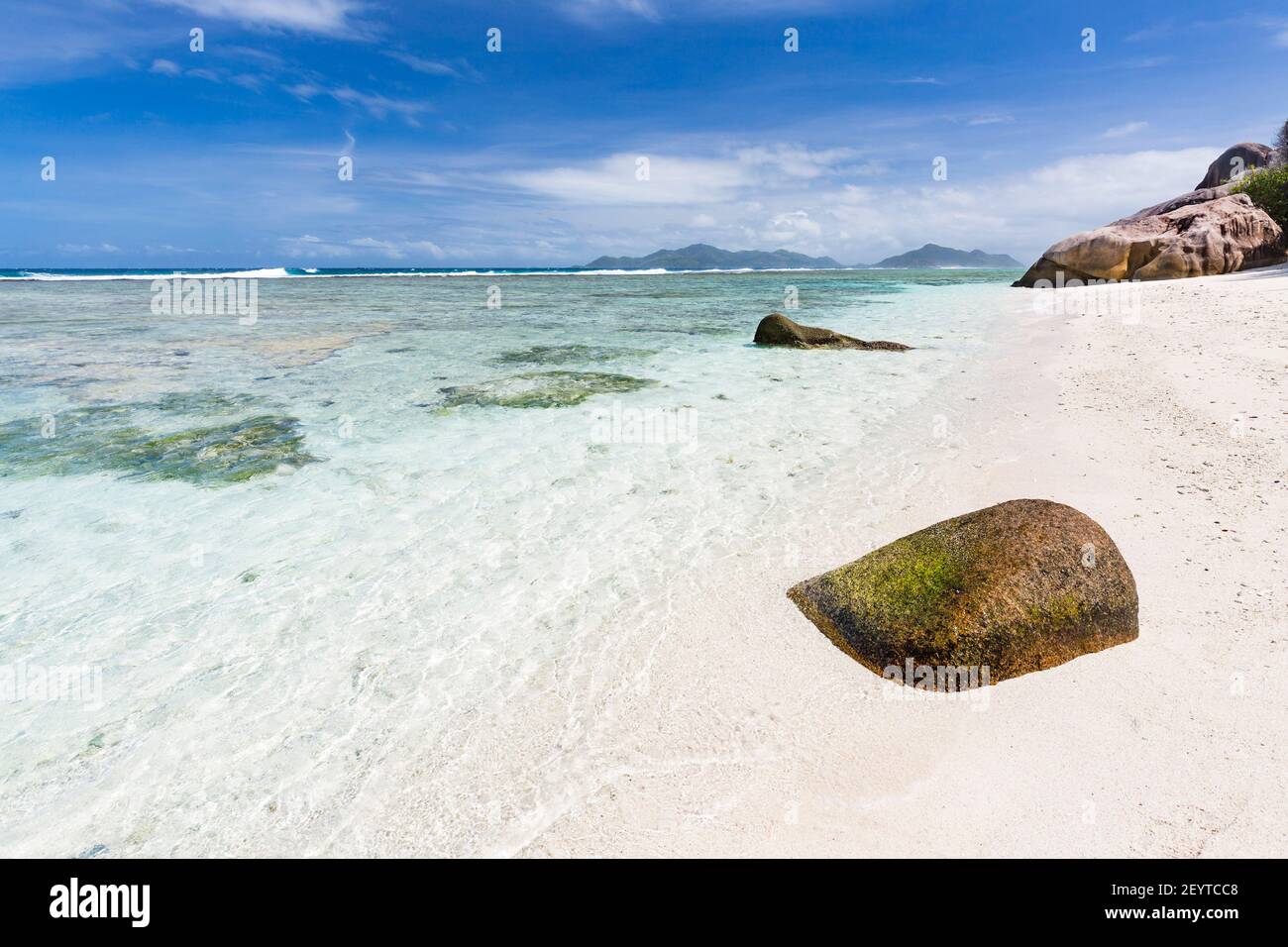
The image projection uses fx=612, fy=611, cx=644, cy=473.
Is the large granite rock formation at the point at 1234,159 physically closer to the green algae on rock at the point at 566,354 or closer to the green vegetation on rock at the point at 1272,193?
the green vegetation on rock at the point at 1272,193

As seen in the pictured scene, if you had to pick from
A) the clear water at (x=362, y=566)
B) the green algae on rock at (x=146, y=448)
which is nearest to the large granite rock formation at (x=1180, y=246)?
the clear water at (x=362, y=566)

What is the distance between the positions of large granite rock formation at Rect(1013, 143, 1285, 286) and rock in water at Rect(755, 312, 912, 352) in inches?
966

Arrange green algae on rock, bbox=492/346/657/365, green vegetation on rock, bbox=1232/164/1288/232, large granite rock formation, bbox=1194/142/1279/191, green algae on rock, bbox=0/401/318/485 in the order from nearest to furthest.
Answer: green algae on rock, bbox=0/401/318/485 → green algae on rock, bbox=492/346/657/365 → green vegetation on rock, bbox=1232/164/1288/232 → large granite rock formation, bbox=1194/142/1279/191

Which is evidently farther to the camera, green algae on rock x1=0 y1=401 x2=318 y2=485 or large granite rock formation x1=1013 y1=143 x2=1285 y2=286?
large granite rock formation x1=1013 y1=143 x2=1285 y2=286

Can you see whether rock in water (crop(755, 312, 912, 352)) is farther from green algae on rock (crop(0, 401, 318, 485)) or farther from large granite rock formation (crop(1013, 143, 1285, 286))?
large granite rock formation (crop(1013, 143, 1285, 286))

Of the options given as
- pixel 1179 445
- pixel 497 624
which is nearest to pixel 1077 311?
pixel 1179 445

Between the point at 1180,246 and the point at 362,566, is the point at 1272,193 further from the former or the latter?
the point at 362,566

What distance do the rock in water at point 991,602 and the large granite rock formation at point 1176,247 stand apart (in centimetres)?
3580

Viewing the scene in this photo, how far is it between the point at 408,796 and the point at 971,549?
3658 mm

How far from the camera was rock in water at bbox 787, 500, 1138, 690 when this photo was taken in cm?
360

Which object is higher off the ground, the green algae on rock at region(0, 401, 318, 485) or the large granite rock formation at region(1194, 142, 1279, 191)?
the large granite rock formation at region(1194, 142, 1279, 191)

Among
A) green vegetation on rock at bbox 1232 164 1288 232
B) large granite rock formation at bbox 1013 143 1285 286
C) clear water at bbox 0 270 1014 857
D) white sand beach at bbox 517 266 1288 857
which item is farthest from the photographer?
green vegetation on rock at bbox 1232 164 1288 232

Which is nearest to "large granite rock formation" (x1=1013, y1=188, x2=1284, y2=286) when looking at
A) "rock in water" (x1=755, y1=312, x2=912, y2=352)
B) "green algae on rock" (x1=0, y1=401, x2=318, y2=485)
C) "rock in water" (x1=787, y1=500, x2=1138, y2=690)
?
"rock in water" (x1=755, y1=312, x2=912, y2=352)

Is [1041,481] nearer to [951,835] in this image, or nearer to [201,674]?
[951,835]
